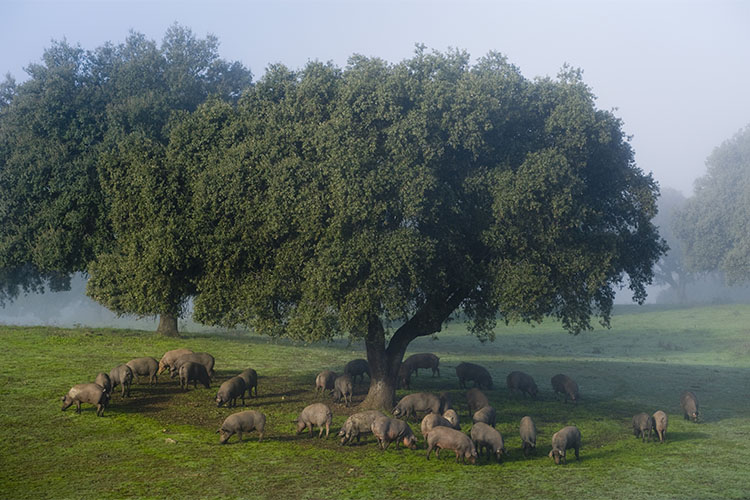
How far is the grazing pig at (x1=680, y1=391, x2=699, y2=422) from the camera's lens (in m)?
23.3

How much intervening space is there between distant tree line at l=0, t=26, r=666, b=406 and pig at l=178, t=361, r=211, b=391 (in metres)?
2.02

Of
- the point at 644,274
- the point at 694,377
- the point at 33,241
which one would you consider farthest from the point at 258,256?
the point at 694,377

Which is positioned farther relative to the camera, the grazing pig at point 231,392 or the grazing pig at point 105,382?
the grazing pig at point 231,392

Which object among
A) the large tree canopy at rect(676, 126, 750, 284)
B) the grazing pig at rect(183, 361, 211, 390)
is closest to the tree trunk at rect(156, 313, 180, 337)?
the grazing pig at rect(183, 361, 211, 390)

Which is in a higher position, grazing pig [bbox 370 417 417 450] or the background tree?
the background tree

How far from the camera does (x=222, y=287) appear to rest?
69.5 ft

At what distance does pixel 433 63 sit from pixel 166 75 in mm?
20313

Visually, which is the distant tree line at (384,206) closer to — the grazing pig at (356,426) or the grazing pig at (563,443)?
the grazing pig at (356,426)

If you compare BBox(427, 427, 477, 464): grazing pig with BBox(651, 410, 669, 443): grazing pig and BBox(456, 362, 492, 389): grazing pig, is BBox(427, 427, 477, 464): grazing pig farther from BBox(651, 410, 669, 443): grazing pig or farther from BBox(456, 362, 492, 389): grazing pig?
BBox(456, 362, 492, 389): grazing pig

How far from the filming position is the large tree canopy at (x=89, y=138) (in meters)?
28.1

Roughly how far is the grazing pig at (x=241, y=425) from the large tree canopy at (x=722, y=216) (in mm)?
60536

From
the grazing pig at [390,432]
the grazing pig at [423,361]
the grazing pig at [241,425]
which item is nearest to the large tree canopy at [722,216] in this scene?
the grazing pig at [423,361]

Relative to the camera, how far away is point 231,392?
21906 mm

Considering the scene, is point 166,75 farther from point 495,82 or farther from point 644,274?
point 644,274
